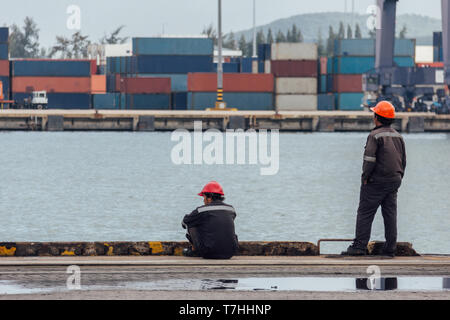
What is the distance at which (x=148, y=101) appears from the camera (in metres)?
93.0

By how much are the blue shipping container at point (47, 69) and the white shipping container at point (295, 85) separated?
2150cm

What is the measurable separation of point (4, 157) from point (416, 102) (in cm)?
4714

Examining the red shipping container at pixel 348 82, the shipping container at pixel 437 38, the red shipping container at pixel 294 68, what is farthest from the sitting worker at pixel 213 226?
the shipping container at pixel 437 38

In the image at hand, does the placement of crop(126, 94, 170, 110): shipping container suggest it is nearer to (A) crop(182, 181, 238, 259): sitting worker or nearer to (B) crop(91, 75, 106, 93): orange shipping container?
(B) crop(91, 75, 106, 93): orange shipping container

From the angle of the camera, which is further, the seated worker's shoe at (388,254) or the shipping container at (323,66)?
the shipping container at (323,66)

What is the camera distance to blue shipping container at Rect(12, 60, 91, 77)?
99.5m

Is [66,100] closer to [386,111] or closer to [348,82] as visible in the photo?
[348,82]

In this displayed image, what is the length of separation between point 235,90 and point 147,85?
873 centimetres

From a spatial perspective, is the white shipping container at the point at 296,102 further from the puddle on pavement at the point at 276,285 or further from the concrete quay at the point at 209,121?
the puddle on pavement at the point at 276,285

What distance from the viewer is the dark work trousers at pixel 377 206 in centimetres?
1136

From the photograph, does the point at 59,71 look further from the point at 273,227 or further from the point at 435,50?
the point at 273,227

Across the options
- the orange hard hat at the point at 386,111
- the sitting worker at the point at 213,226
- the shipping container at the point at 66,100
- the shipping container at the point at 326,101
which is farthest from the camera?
the shipping container at the point at 66,100

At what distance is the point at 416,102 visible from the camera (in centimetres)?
9119

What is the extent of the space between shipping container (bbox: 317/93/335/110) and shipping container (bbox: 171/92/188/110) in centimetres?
1513
